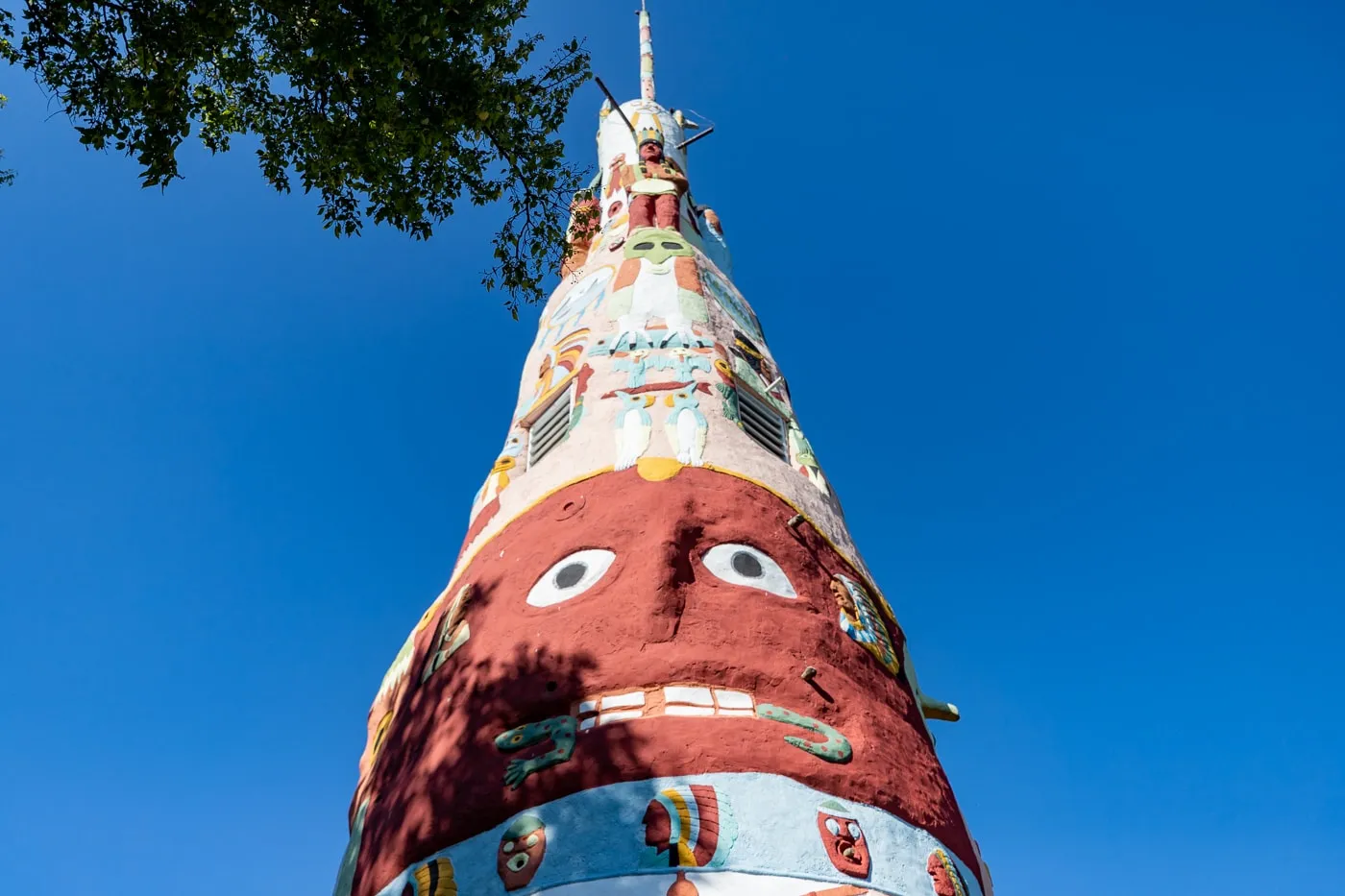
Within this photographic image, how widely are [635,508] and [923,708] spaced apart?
3755mm

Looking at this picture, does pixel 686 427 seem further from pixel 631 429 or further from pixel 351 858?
pixel 351 858

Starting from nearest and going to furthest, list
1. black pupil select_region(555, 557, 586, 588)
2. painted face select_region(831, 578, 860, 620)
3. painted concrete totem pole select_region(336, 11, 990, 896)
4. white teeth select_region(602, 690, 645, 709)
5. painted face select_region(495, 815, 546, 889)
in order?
painted face select_region(495, 815, 546, 889) < painted concrete totem pole select_region(336, 11, 990, 896) < white teeth select_region(602, 690, 645, 709) < black pupil select_region(555, 557, 586, 588) < painted face select_region(831, 578, 860, 620)

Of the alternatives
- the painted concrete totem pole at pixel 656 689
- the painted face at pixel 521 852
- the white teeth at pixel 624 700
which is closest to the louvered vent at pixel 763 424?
Result: the painted concrete totem pole at pixel 656 689

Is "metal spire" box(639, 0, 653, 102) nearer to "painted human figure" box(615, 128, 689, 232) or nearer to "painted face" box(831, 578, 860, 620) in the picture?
"painted human figure" box(615, 128, 689, 232)

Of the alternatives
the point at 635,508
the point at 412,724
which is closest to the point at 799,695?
the point at 635,508

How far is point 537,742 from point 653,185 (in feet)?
39.3

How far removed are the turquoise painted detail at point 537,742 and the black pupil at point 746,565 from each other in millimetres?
2124

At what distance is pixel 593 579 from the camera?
9.09 m

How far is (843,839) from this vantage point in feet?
23.6

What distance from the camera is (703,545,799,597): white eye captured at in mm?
9164

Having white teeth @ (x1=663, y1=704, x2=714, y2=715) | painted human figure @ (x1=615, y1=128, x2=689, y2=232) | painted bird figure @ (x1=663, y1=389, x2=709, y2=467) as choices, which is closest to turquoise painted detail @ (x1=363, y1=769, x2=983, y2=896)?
white teeth @ (x1=663, y1=704, x2=714, y2=715)

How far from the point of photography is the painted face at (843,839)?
7.04 meters

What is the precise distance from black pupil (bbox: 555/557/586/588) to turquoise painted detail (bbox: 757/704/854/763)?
1708mm

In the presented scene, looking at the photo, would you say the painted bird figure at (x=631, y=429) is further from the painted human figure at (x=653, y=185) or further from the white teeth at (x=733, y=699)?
the painted human figure at (x=653, y=185)
